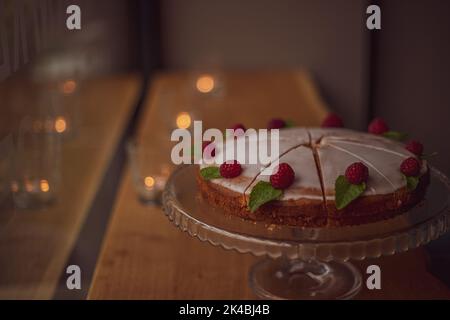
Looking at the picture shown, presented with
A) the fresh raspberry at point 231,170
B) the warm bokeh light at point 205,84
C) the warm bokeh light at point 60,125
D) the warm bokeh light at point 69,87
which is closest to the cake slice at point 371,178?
the fresh raspberry at point 231,170

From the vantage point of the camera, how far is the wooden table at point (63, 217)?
3.17 ft

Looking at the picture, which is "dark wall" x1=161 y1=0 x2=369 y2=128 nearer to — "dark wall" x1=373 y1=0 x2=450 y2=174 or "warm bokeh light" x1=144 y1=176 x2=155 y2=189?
"dark wall" x1=373 y1=0 x2=450 y2=174

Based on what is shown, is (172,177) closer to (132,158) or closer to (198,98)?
(132,158)

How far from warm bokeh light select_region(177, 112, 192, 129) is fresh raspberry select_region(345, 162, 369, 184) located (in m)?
0.99

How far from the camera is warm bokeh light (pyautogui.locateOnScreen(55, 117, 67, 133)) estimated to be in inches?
59.4

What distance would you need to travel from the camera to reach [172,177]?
942 millimetres

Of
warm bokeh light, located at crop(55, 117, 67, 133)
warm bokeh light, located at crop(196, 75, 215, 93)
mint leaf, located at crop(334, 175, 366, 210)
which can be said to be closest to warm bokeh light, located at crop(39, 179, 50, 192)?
warm bokeh light, located at crop(55, 117, 67, 133)

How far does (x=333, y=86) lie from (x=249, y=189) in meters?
1.73

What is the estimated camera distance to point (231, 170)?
816mm

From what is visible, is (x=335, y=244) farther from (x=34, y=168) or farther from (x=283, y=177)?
(x=34, y=168)

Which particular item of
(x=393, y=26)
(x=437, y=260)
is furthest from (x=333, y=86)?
(x=437, y=260)

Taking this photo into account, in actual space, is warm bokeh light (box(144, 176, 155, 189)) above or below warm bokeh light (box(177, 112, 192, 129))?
below

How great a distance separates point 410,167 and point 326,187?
4.5 inches
